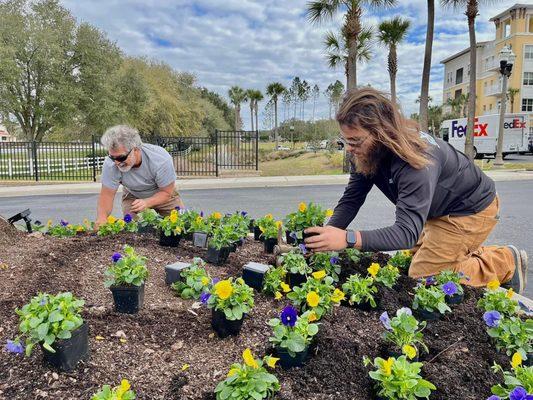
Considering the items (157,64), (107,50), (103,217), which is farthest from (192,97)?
(103,217)

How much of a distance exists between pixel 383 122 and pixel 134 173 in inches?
101

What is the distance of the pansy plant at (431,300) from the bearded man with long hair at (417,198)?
238mm

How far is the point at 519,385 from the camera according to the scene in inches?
54.6

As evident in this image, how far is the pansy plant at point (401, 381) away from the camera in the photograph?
1.34 m

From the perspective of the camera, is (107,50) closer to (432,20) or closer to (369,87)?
(432,20)

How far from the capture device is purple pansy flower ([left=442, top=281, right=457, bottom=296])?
214cm

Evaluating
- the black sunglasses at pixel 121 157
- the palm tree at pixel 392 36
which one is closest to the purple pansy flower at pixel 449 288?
the black sunglasses at pixel 121 157

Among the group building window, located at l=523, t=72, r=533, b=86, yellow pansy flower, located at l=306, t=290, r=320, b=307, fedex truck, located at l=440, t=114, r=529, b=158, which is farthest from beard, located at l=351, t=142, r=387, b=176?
building window, located at l=523, t=72, r=533, b=86

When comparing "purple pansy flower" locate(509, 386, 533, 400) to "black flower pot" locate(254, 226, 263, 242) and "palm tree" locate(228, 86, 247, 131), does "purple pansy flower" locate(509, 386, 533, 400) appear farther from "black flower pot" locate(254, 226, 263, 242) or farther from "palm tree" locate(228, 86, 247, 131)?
"palm tree" locate(228, 86, 247, 131)

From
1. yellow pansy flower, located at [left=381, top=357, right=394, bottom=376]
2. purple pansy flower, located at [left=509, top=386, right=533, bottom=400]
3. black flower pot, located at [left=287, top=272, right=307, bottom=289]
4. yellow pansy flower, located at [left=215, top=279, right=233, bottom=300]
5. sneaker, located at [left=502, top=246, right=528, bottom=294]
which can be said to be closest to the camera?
purple pansy flower, located at [left=509, top=386, right=533, bottom=400]

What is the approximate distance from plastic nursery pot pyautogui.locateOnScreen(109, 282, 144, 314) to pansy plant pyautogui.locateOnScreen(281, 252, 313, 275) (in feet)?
2.65

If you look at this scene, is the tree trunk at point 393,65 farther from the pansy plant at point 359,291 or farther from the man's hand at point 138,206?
the pansy plant at point 359,291

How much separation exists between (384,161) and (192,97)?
138ft

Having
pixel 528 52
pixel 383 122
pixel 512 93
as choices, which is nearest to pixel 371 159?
pixel 383 122
